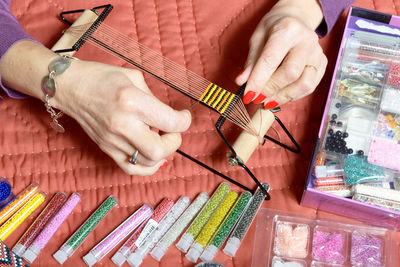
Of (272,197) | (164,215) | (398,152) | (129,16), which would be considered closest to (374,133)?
(398,152)

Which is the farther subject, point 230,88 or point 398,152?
point 230,88

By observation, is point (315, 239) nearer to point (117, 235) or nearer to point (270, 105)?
point (270, 105)

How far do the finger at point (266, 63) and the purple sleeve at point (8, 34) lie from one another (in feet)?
1.91

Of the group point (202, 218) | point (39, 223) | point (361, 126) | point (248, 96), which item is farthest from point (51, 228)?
point (361, 126)

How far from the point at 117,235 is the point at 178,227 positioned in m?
0.16

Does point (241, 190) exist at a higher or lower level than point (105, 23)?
lower

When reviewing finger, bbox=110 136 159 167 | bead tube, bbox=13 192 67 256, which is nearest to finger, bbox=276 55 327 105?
finger, bbox=110 136 159 167

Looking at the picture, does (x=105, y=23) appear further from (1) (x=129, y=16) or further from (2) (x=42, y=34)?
(2) (x=42, y=34)

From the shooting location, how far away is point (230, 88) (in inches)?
49.9

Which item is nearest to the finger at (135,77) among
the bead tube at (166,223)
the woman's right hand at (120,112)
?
the woman's right hand at (120,112)

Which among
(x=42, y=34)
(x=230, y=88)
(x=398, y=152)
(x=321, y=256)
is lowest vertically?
(x=321, y=256)

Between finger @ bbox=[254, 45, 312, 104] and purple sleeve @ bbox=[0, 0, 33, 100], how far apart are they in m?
0.62

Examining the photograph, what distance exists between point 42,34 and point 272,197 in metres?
0.82

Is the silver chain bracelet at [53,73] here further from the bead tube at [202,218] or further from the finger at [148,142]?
the bead tube at [202,218]
